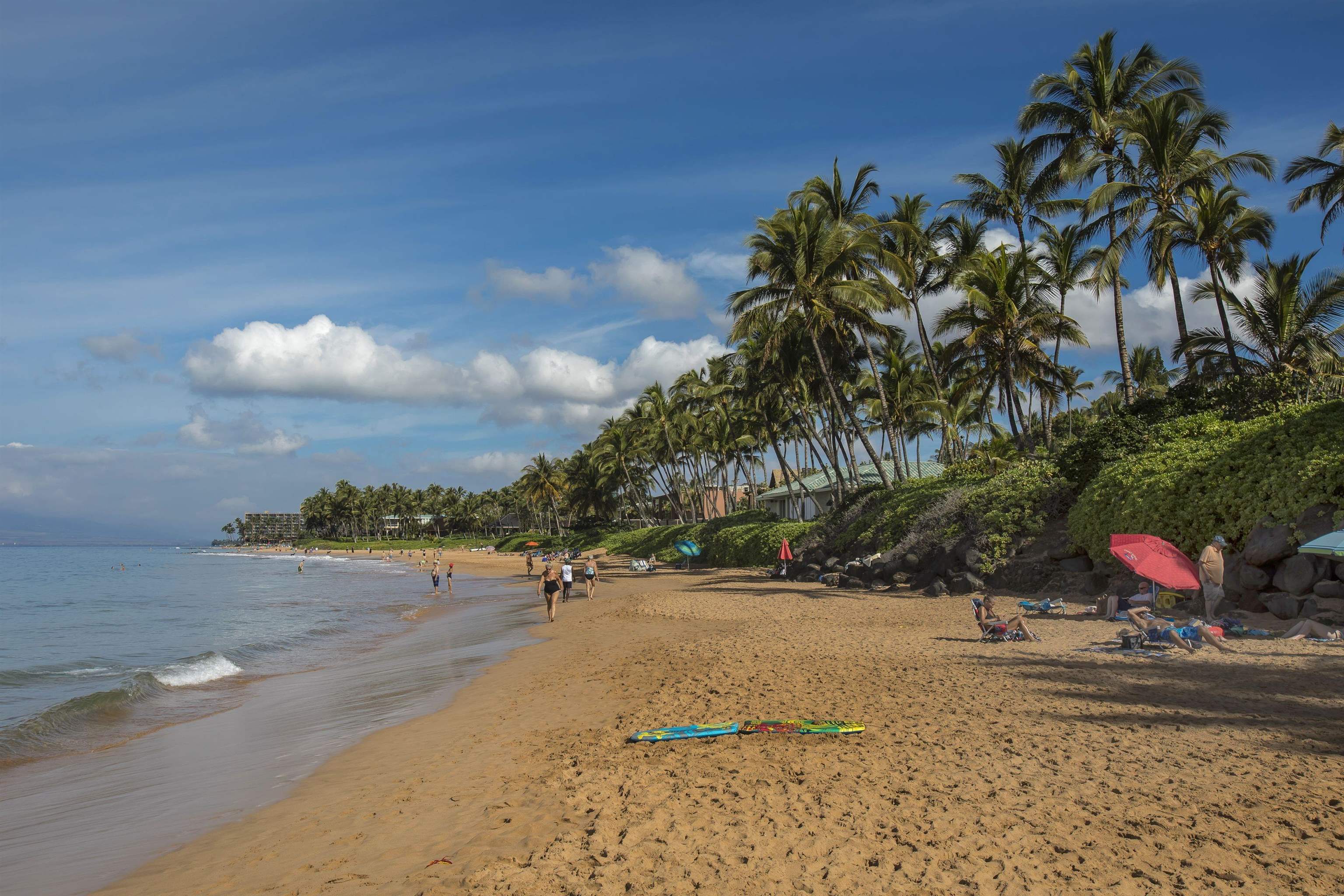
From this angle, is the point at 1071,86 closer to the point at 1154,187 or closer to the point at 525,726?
the point at 1154,187

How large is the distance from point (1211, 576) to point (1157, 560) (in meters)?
0.69

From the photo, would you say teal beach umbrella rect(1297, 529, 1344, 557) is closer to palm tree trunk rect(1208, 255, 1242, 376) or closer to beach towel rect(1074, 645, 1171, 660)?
A: beach towel rect(1074, 645, 1171, 660)

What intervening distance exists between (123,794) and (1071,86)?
2751 cm

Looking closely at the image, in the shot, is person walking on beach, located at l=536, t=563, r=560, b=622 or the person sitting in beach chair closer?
the person sitting in beach chair

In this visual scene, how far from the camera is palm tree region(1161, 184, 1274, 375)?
62.5 ft

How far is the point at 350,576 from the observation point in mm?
50375

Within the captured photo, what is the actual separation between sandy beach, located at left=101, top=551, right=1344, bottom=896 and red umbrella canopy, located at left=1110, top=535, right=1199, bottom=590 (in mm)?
1637

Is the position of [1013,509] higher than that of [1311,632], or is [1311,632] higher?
[1013,509]

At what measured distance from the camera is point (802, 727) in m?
6.83

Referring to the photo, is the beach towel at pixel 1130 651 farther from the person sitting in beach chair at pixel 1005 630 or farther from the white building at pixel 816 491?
the white building at pixel 816 491

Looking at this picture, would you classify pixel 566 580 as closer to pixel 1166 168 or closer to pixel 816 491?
pixel 1166 168

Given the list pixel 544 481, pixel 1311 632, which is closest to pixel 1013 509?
pixel 1311 632

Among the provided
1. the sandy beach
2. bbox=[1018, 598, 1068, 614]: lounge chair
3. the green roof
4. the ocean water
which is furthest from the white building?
the sandy beach

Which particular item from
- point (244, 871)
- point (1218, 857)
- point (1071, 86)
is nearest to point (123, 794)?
point (244, 871)
